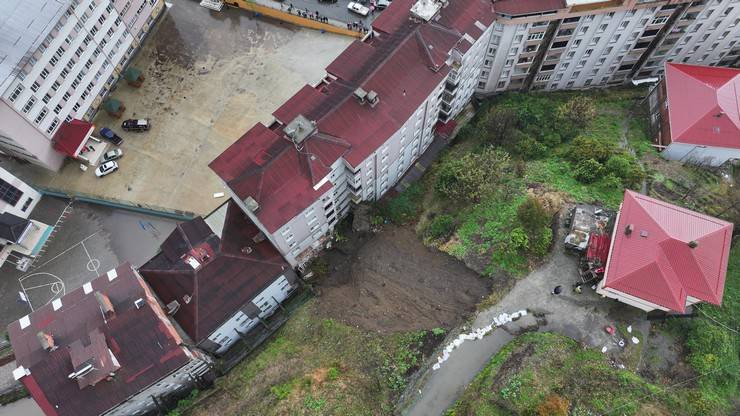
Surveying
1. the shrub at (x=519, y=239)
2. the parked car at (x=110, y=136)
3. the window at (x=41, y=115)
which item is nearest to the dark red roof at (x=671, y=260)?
the shrub at (x=519, y=239)

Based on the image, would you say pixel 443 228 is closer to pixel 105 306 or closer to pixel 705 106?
pixel 705 106

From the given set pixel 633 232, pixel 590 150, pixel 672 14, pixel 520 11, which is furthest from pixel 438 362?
pixel 672 14

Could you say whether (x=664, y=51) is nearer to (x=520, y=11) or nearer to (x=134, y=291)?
(x=520, y=11)

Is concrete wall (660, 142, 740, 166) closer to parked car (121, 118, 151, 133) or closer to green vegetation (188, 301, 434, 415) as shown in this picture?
green vegetation (188, 301, 434, 415)

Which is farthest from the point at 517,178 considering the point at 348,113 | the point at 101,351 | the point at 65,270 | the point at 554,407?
the point at 65,270

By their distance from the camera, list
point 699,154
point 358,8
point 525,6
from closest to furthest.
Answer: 1. point 525,6
2. point 699,154
3. point 358,8

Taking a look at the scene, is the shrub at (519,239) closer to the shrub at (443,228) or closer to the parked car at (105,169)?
the shrub at (443,228)
